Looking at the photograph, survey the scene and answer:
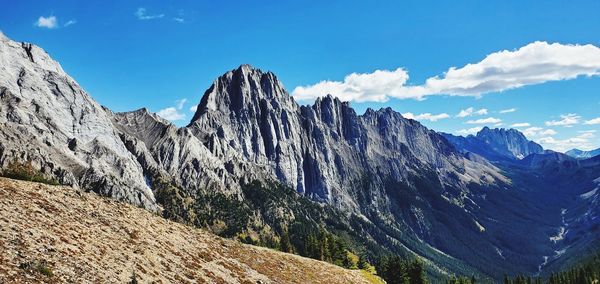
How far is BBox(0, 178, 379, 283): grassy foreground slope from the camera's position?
113 ft

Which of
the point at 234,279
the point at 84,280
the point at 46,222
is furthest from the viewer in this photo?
the point at 234,279

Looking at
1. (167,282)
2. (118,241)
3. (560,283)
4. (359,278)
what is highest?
(118,241)

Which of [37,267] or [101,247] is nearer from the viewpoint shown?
[37,267]

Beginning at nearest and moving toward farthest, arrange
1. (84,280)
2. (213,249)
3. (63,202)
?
(84,280) < (63,202) < (213,249)

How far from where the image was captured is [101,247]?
4384 cm

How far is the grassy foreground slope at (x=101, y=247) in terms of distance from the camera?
34562mm

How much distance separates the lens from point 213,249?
67.4m

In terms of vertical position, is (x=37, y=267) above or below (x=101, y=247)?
below

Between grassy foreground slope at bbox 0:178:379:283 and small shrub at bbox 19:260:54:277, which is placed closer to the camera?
small shrub at bbox 19:260:54:277

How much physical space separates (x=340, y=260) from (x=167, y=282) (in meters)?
114

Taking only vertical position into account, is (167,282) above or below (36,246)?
below

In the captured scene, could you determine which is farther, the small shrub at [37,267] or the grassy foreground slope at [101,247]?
the grassy foreground slope at [101,247]

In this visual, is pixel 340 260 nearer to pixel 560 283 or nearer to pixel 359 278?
pixel 359 278

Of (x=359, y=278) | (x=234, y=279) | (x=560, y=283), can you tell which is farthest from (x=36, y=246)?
(x=560, y=283)
